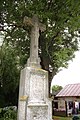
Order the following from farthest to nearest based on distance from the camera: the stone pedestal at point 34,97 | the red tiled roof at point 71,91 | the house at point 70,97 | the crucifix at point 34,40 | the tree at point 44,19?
the red tiled roof at point 71,91
the house at point 70,97
the tree at point 44,19
the crucifix at point 34,40
the stone pedestal at point 34,97

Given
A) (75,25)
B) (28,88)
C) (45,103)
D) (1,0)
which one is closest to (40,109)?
(45,103)

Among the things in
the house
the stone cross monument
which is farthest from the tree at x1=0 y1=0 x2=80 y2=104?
the house

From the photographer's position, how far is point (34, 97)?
8734mm

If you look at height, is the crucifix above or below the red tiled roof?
above

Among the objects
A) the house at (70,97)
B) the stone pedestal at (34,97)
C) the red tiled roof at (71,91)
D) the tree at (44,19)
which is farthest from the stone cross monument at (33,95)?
the red tiled roof at (71,91)

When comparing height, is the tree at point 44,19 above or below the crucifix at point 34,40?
above

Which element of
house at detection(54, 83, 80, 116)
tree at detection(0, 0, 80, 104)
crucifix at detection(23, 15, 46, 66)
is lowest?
house at detection(54, 83, 80, 116)

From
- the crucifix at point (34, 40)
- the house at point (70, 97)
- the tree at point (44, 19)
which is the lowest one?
the house at point (70, 97)

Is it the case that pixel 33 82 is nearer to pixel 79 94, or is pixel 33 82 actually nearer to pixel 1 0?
pixel 1 0

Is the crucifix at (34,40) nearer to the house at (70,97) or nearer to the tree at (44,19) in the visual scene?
the tree at (44,19)

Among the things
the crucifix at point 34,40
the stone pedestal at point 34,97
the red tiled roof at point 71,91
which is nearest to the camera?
the stone pedestal at point 34,97

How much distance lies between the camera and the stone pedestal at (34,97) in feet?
27.6

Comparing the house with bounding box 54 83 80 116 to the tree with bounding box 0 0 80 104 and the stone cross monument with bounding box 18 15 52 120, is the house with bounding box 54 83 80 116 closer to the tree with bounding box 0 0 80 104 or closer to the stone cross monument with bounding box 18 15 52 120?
the tree with bounding box 0 0 80 104

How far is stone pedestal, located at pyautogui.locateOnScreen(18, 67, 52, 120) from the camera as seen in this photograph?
842cm
